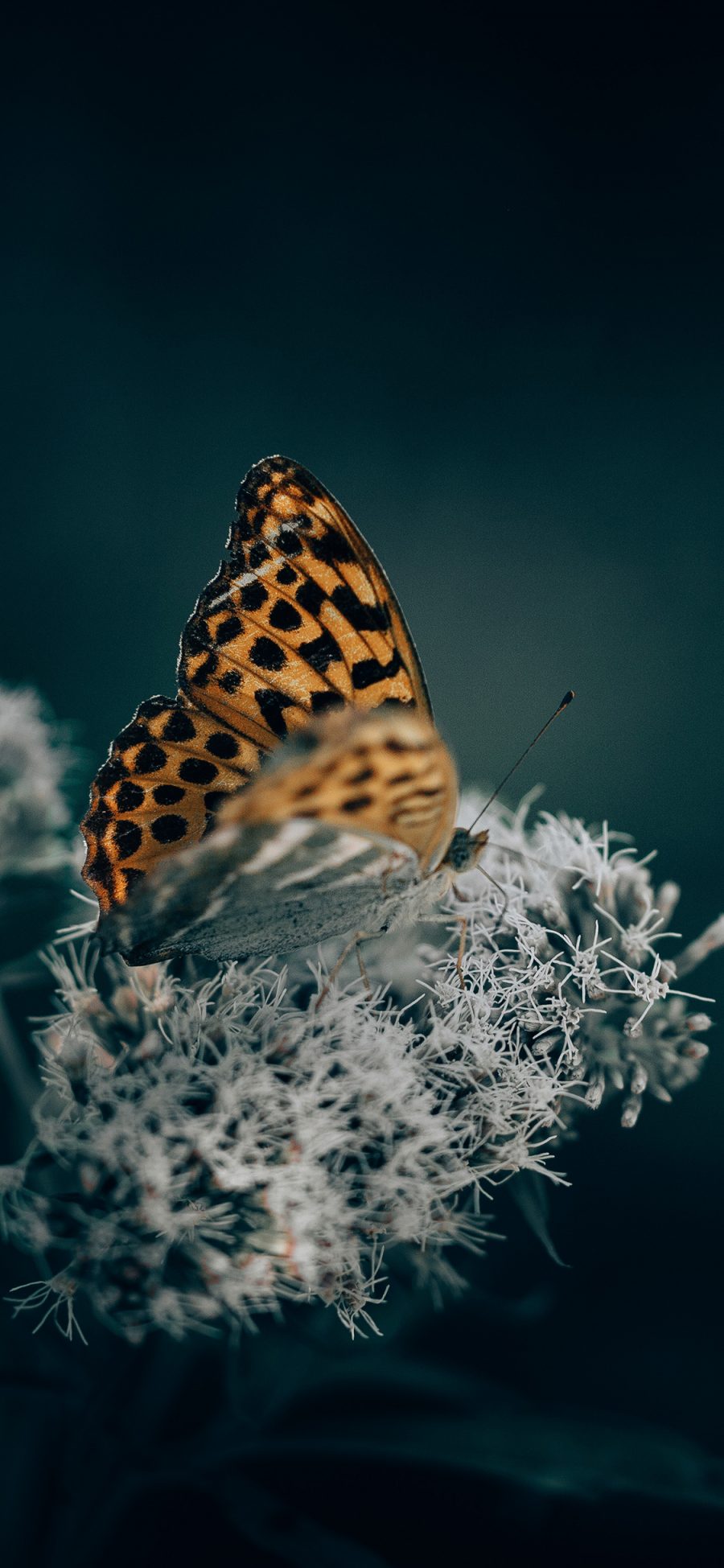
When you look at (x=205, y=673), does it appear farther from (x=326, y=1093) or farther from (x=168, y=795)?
(x=326, y=1093)

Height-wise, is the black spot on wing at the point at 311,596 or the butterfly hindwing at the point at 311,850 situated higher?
the black spot on wing at the point at 311,596

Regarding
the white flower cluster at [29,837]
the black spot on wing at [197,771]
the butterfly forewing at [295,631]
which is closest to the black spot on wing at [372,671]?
the butterfly forewing at [295,631]

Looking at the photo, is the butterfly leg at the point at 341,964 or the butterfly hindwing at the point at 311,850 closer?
the butterfly hindwing at the point at 311,850

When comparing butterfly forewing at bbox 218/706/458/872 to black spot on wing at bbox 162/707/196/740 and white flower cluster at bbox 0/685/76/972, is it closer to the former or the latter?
black spot on wing at bbox 162/707/196/740

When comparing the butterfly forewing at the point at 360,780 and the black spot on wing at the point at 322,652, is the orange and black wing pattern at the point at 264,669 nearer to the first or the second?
the black spot on wing at the point at 322,652

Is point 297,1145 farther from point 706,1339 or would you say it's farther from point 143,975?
point 706,1339

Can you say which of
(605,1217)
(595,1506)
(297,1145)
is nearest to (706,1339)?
(605,1217)

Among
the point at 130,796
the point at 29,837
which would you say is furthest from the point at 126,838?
the point at 29,837

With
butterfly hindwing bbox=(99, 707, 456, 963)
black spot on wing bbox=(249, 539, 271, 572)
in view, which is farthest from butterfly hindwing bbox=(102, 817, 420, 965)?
black spot on wing bbox=(249, 539, 271, 572)
